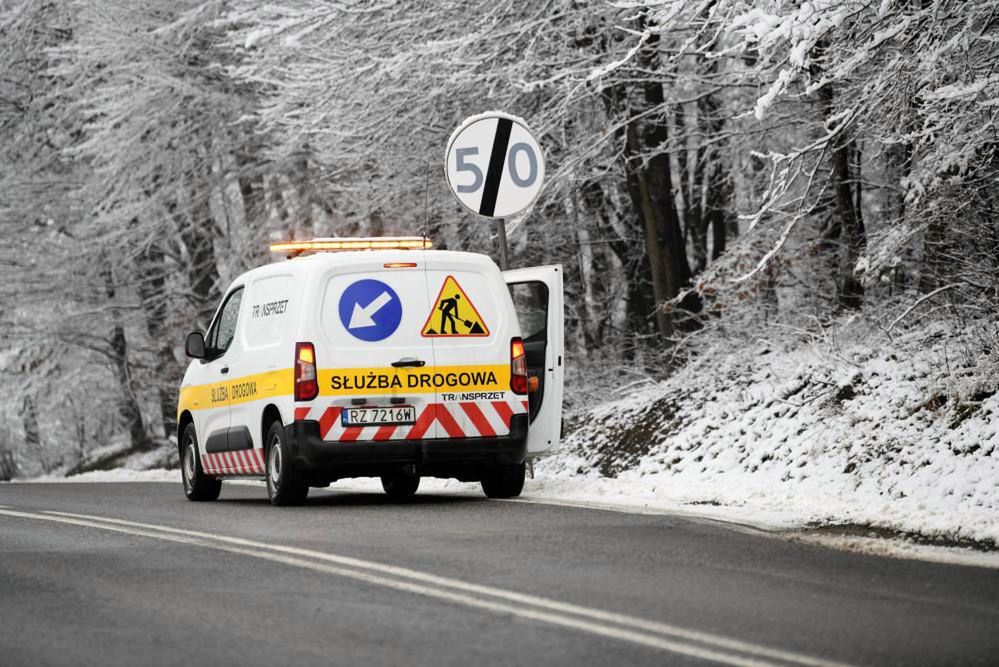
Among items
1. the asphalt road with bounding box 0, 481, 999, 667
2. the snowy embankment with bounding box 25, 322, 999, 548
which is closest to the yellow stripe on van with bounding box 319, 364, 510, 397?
the snowy embankment with bounding box 25, 322, 999, 548

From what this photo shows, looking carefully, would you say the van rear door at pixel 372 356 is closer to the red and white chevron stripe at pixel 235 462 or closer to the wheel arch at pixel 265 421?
the wheel arch at pixel 265 421

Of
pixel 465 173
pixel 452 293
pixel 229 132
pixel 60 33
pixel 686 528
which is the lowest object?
pixel 686 528

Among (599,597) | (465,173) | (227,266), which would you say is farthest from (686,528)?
(227,266)

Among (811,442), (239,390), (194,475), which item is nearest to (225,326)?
(239,390)

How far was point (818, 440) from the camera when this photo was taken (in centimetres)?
1278

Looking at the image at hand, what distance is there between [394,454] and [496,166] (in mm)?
3012

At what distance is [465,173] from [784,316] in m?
4.89

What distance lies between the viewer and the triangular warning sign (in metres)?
12.7

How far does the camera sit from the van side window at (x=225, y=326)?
14312 mm

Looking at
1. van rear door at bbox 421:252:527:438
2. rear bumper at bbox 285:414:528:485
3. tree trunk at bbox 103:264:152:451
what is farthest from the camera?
tree trunk at bbox 103:264:152:451

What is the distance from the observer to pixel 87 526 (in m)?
11.7

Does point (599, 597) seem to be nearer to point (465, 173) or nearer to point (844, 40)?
point (844, 40)

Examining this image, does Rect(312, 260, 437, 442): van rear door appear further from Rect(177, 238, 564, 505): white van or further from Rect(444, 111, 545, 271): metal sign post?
Rect(444, 111, 545, 271): metal sign post

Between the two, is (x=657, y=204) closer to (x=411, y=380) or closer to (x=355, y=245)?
(x=355, y=245)
